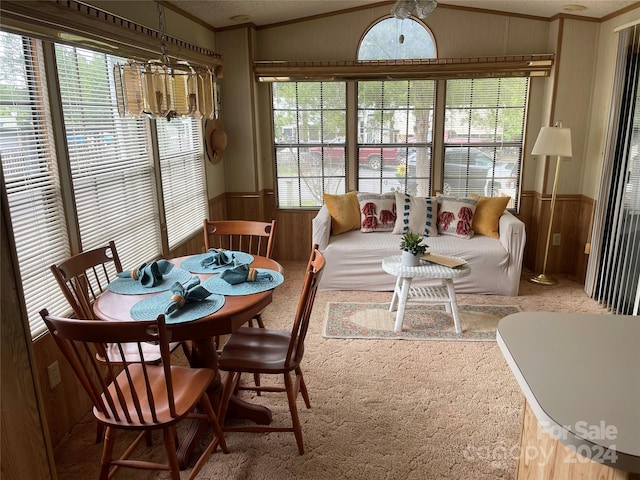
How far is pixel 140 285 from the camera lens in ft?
7.52

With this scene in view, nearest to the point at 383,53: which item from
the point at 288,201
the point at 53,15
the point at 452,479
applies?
the point at 288,201

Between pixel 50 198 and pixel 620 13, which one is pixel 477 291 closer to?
pixel 620 13

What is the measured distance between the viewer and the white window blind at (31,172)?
6.88 ft

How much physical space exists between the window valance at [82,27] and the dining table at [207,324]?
1171 mm

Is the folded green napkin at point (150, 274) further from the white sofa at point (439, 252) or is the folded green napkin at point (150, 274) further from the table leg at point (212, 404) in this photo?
the white sofa at point (439, 252)

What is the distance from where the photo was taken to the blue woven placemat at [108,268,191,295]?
2.22m

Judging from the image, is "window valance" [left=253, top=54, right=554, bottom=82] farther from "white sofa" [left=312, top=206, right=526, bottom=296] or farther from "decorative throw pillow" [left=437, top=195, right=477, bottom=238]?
"white sofa" [left=312, top=206, right=526, bottom=296]

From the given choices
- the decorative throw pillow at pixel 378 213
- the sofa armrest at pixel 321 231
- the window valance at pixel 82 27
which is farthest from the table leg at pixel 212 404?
the decorative throw pillow at pixel 378 213

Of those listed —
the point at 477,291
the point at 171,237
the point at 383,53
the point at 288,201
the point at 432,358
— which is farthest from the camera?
the point at 288,201

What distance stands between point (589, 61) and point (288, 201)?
3117 millimetres

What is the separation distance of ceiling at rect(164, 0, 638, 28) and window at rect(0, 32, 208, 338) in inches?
41.9

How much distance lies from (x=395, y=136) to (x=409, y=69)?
666mm

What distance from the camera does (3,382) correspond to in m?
1.55

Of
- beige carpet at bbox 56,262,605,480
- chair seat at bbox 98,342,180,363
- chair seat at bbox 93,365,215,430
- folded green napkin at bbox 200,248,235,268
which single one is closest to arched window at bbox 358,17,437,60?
beige carpet at bbox 56,262,605,480
